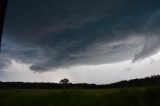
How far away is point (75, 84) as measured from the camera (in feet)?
62.5

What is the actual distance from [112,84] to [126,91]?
18.2ft

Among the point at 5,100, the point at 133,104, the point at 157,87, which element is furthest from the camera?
the point at 5,100

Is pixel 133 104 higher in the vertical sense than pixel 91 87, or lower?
lower

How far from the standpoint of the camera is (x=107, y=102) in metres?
12.5

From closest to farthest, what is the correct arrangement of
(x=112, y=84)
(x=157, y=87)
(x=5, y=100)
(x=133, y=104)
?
(x=133, y=104)
(x=157, y=87)
(x=5, y=100)
(x=112, y=84)

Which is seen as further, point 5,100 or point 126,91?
point 5,100

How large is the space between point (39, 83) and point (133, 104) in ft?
27.4

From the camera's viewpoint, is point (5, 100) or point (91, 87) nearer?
point (5, 100)

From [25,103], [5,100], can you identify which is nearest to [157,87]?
[25,103]

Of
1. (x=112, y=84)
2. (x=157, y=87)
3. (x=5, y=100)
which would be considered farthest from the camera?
(x=112, y=84)

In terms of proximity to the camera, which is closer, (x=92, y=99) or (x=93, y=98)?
(x=92, y=99)

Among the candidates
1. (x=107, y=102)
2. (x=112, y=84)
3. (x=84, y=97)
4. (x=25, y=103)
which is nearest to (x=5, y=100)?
(x=25, y=103)

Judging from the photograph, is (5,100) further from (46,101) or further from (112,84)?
(112,84)

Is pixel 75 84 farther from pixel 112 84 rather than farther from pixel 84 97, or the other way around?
pixel 84 97
